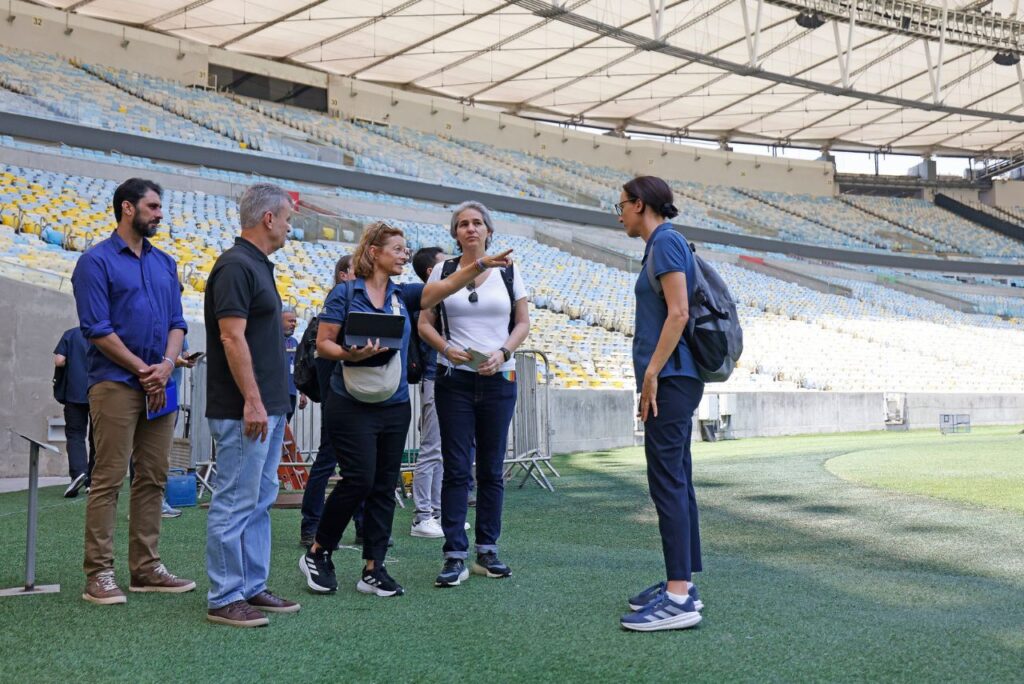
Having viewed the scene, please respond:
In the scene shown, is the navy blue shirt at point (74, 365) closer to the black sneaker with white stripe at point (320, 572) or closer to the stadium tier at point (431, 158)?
the black sneaker with white stripe at point (320, 572)

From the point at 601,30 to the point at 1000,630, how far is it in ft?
104

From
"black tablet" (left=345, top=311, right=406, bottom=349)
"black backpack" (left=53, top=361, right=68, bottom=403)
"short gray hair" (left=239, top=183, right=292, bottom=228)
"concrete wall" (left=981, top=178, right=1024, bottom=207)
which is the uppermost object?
"concrete wall" (left=981, top=178, right=1024, bottom=207)

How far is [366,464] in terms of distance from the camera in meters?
4.39

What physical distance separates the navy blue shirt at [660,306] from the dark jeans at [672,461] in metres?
0.06

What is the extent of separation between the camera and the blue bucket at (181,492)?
311 inches

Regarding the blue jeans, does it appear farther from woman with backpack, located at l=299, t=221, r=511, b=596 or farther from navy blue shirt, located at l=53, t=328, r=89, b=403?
navy blue shirt, located at l=53, t=328, r=89, b=403

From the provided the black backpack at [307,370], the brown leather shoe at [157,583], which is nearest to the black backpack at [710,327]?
the black backpack at [307,370]

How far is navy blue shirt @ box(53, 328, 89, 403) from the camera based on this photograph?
26.6 feet

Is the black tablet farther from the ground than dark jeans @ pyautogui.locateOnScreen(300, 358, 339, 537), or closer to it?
farther from the ground

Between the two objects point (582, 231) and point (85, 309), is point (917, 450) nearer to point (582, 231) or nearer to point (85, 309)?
point (85, 309)

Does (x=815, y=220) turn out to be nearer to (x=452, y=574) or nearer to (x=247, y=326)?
(x=452, y=574)

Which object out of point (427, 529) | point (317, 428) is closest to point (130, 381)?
point (427, 529)

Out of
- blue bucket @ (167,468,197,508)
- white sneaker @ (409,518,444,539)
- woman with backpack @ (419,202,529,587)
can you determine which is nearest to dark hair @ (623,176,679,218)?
woman with backpack @ (419,202,529,587)

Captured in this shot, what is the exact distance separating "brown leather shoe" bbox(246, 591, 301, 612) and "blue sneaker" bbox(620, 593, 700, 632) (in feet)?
4.39
